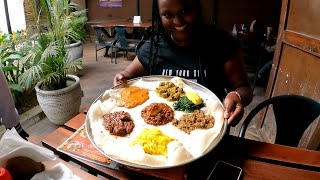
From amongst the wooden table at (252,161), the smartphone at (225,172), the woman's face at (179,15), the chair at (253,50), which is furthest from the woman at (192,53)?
the chair at (253,50)

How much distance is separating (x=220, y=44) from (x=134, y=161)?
0.99 meters

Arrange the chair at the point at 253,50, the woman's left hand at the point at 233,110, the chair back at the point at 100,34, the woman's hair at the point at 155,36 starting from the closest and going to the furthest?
1. the woman's left hand at the point at 233,110
2. the woman's hair at the point at 155,36
3. the chair at the point at 253,50
4. the chair back at the point at 100,34

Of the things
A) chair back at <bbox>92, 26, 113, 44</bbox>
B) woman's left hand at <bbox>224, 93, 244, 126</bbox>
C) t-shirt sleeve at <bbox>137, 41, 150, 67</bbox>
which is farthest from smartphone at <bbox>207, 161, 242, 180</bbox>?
chair back at <bbox>92, 26, 113, 44</bbox>

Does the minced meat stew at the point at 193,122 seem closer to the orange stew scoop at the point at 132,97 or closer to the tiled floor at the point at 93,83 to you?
the orange stew scoop at the point at 132,97

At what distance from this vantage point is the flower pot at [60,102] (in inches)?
113

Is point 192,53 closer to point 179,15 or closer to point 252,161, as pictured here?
point 179,15

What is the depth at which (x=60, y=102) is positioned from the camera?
292cm

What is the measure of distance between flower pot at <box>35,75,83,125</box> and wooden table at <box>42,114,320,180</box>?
190cm

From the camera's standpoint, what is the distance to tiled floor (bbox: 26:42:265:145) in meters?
3.05

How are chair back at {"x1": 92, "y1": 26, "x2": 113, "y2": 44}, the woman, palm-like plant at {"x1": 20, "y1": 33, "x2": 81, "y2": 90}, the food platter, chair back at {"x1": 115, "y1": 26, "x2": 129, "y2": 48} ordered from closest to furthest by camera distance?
the food platter < the woman < palm-like plant at {"x1": 20, "y1": 33, "x2": 81, "y2": 90} < chair back at {"x1": 115, "y1": 26, "x2": 129, "y2": 48} < chair back at {"x1": 92, "y1": 26, "x2": 113, "y2": 44}

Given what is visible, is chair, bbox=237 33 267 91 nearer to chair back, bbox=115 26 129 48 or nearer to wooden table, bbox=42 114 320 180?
chair back, bbox=115 26 129 48

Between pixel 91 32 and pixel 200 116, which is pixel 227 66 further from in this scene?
pixel 91 32

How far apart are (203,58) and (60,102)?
2131 millimetres

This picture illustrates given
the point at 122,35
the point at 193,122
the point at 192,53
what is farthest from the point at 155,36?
the point at 122,35
